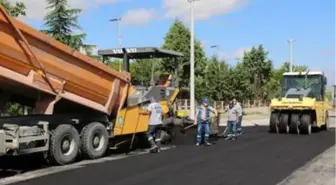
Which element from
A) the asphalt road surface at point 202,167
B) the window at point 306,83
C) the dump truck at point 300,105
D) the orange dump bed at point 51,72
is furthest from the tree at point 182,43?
the orange dump bed at point 51,72

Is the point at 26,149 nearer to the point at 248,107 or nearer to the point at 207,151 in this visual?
the point at 207,151

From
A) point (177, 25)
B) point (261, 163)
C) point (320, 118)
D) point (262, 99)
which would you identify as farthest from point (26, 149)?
point (262, 99)

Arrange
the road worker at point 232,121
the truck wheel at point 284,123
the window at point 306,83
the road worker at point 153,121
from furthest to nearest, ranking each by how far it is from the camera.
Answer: the window at point 306,83 < the truck wheel at point 284,123 < the road worker at point 232,121 < the road worker at point 153,121

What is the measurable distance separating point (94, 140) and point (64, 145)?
3.63ft

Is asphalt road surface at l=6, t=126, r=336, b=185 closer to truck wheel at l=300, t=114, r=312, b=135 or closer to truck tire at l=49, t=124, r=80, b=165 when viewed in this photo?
truck tire at l=49, t=124, r=80, b=165

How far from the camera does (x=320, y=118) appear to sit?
2195cm

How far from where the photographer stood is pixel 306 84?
22734 mm

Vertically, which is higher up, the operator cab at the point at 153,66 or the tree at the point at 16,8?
the tree at the point at 16,8

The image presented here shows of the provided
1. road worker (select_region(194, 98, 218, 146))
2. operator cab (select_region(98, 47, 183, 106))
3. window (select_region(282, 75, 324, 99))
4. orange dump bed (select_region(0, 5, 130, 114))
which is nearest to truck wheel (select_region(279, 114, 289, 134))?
window (select_region(282, 75, 324, 99))

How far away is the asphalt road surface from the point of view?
955 cm

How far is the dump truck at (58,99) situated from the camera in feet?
34.4

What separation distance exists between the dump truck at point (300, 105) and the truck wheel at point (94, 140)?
10.0m

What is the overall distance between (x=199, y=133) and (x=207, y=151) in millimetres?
1818

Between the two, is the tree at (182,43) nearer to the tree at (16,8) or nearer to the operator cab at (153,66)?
the tree at (16,8)
